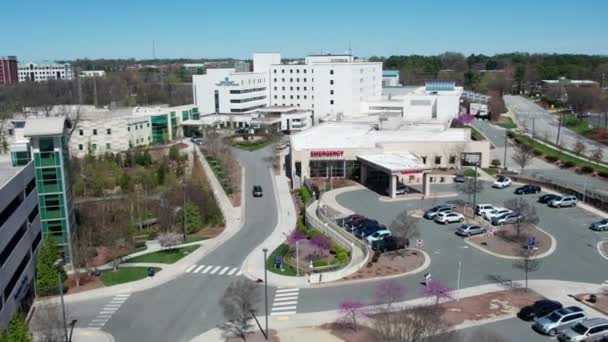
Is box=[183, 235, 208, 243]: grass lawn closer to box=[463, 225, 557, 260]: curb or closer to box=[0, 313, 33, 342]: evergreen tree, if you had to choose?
box=[463, 225, 557, 260]: curb

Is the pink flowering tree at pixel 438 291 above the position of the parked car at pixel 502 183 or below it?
below

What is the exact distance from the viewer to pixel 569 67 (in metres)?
151

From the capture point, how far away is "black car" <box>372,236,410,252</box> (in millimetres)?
31625

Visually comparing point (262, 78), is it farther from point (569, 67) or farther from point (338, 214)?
point (569, 67)

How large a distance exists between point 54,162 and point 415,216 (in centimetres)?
2306

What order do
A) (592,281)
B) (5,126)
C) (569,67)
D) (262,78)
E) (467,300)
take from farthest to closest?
1. (569,67)
2. (262,78)
3. (5,126)
4. (592,281)
5. (467,300)

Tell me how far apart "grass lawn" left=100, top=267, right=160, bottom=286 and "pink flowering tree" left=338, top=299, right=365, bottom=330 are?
1219 centimetres

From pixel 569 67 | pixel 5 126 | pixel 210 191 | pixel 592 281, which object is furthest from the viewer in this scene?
pixel 569 67

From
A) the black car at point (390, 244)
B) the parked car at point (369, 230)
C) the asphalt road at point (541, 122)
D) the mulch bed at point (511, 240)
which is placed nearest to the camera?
the mulch bed at point (511, 240)

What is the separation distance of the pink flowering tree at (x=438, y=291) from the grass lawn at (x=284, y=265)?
6.76 m

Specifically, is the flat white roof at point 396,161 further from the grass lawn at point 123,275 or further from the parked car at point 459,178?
the grass lawn at point 123,275

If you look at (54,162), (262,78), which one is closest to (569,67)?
(262,78)

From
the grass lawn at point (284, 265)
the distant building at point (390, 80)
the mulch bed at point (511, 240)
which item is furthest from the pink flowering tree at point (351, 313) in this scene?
the distant building at point (390, 80)

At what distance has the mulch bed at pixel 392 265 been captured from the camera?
93.1ft
